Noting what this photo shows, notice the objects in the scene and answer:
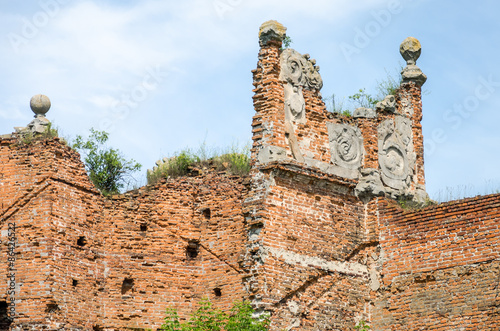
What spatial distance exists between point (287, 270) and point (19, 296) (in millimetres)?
4790

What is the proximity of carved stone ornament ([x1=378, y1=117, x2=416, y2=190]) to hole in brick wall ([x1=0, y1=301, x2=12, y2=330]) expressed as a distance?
7.89 metres

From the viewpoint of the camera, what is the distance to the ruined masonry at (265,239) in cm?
1914

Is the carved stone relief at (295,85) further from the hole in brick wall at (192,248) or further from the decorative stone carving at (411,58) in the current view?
the decorative stone carving at (411,58)

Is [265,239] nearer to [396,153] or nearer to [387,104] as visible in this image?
[396,153]


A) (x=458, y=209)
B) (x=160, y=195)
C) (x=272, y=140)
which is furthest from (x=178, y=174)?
(x=458, y=209)

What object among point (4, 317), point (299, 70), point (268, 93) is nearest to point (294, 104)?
point (268, 93)

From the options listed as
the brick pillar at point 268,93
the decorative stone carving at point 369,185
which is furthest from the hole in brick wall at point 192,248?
the decorative stone carving at point 369,185

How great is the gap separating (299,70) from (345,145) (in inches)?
70.1

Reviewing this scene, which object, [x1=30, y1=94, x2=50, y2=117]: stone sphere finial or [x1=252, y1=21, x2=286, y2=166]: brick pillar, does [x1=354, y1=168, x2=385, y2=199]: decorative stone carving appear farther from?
[x1=30, y1=94, x2=50, y2=117]: stone sphere finial

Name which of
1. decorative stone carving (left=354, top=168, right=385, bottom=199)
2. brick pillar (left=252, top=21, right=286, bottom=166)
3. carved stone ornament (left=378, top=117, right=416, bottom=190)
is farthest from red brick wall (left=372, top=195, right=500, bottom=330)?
brick pillar (left=252, top=21, right=286, bottom=166)

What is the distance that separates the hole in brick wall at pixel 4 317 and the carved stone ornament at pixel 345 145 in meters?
6.84

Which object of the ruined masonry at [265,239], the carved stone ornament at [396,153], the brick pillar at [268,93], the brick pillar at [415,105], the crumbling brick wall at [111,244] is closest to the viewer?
the crumbling brick wall at [111,244]

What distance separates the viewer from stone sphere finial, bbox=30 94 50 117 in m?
20.2

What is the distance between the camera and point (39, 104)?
20219mm
